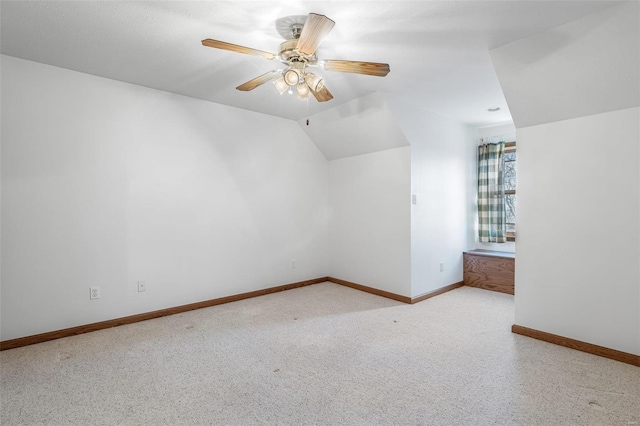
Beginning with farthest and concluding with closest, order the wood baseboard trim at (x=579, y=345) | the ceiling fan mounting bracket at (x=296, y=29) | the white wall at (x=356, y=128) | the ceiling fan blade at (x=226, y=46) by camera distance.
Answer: the white wall at (x=356, y=128) → the wood baseboard trim at (x=579, y=345) → the ceiling fan mounting bracket at (x=296, y=29) → the ceiling fan blade at (x=226, y=46)

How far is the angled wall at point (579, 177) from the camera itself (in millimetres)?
2254

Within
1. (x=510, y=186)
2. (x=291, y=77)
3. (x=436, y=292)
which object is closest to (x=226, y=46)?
(x=291, y=77)

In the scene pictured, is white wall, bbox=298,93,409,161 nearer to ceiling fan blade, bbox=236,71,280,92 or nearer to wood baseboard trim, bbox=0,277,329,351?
ceiling fan blade, bbox=236,71,280,92

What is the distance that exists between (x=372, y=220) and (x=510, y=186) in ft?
7.25

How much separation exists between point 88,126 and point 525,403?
412 cm

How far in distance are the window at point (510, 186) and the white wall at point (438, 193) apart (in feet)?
1.43

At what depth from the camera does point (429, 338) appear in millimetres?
2846

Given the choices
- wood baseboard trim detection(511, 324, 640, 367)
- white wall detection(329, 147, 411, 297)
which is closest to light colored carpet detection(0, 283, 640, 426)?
wood baseboard trim detection(511, 324, 640, 367)

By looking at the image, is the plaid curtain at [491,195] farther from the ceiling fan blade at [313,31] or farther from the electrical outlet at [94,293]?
the electrical outlet at [94,293]

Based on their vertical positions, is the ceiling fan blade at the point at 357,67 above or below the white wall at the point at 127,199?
above

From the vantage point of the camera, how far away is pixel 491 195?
15.6 feet

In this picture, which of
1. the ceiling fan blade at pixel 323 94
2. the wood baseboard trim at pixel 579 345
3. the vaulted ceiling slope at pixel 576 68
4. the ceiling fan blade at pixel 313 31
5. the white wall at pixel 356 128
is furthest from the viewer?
the white wall at pixel 356 128

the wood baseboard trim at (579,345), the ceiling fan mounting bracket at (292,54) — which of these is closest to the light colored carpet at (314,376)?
the wood baseboard trim at (579,345)

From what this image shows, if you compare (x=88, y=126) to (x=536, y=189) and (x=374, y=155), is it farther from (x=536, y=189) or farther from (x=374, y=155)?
(x=536, y=189)
